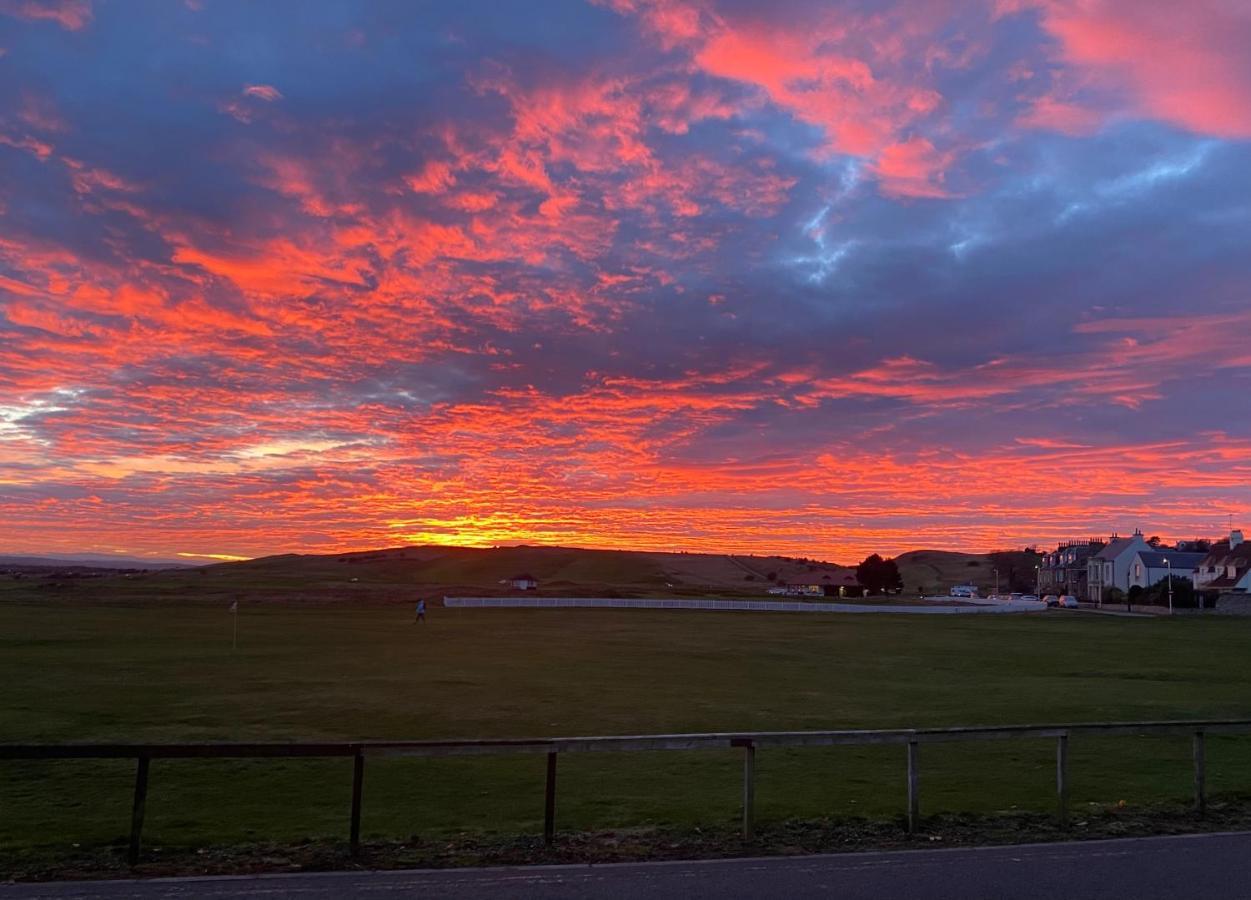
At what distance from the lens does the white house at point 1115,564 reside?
135m

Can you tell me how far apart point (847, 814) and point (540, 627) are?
4568 centimetres

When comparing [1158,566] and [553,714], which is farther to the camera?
[1158,566]

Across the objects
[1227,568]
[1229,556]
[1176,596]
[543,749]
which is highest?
[1229,556]

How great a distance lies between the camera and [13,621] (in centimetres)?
5516

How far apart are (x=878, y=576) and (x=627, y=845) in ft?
504

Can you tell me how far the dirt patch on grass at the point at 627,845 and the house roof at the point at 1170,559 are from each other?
132 meters

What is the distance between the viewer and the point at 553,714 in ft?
74.7

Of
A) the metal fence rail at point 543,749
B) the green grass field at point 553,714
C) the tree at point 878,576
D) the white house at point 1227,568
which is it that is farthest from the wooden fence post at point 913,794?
the tree at point 878,576

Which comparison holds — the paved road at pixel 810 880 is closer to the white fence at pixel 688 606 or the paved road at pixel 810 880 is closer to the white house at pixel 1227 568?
the white fence at pixel 688 606

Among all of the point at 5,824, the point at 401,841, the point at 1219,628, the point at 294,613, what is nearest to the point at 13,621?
the point at 294,613

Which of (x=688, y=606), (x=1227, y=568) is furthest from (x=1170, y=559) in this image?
(x=688, y=606)

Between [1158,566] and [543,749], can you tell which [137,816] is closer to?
[543,749]

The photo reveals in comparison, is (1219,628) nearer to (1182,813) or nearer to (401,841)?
(1182,813)

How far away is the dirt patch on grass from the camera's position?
1028 centimetres
